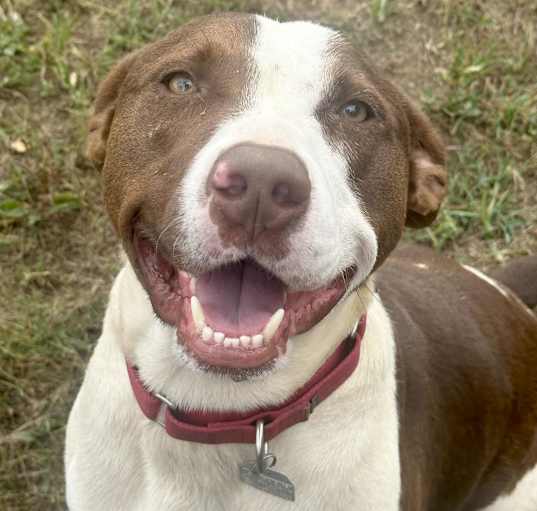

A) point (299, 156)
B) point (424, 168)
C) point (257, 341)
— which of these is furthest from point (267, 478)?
point (424, 168)

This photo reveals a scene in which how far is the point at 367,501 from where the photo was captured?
270 centimetres

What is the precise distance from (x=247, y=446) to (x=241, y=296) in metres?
0.58

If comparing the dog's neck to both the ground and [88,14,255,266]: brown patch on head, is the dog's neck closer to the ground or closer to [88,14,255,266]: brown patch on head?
[88,14,255,266]: brown patch on head

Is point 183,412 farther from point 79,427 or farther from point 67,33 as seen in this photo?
point 67,33

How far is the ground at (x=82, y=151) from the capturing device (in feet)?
14.3

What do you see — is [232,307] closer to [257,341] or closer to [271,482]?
[257,341]

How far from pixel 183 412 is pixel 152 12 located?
10.7 feet

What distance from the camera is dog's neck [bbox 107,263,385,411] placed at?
2.64m

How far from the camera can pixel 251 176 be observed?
77.7 inches

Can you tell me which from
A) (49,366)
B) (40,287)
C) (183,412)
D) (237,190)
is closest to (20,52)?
(40,287)

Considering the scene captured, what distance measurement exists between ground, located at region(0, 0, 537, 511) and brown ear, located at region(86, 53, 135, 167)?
5.83ft

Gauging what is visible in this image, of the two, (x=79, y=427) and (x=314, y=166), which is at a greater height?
(x=314, y=166)

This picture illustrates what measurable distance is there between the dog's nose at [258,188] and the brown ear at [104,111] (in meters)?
0.96

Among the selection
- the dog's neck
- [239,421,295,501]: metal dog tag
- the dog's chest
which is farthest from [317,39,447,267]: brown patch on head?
[239,421,295,501]: metal dog tag
